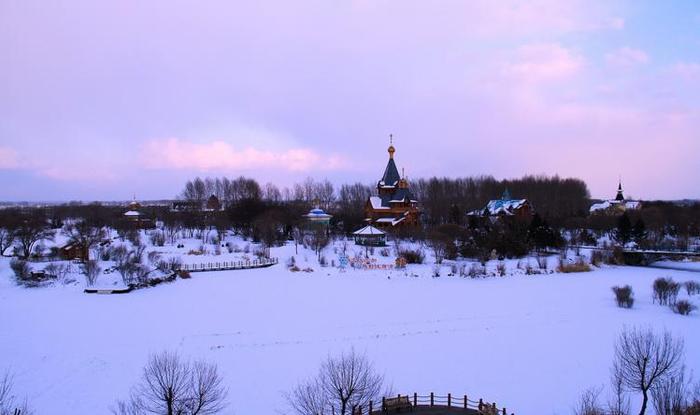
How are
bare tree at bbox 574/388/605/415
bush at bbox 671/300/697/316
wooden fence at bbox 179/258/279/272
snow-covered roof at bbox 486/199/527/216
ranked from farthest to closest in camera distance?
snow-covered roof at bbox 486/199/527/216 < wooden fence at bbox 179/258/279/272 < bush at bbox 671/300/697/316 < bare tree at bbox 574/388/605/415

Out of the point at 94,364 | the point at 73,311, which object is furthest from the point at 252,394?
the point at 73,311

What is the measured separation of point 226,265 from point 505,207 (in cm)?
3647

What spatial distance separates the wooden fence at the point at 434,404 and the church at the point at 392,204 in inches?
1303

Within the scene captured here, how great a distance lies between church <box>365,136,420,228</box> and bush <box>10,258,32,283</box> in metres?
28.9

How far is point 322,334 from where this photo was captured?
1689cm

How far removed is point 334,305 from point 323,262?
10268mm

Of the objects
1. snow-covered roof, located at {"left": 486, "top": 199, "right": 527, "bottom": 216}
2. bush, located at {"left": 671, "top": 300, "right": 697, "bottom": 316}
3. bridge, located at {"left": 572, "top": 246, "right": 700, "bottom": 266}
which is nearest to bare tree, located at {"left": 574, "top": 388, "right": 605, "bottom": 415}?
bush, located at {"left": 671, "top": 300, "right": 697, "bottom": 316}

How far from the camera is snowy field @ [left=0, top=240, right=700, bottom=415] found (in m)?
12.7

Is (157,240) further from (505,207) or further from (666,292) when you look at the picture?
(505,207)

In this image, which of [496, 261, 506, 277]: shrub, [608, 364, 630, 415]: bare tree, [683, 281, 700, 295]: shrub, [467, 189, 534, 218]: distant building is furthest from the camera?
[467, 189, 534, 218]: distant building

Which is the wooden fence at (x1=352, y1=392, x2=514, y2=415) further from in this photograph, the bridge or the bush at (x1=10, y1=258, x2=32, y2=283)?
the bridge

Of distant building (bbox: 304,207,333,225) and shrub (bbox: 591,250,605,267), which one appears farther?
distant building (bbox: 304,207,333,225)

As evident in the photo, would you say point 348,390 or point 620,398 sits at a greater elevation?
point 348,390

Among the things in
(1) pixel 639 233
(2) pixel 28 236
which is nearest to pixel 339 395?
(2) pixel 28 236
